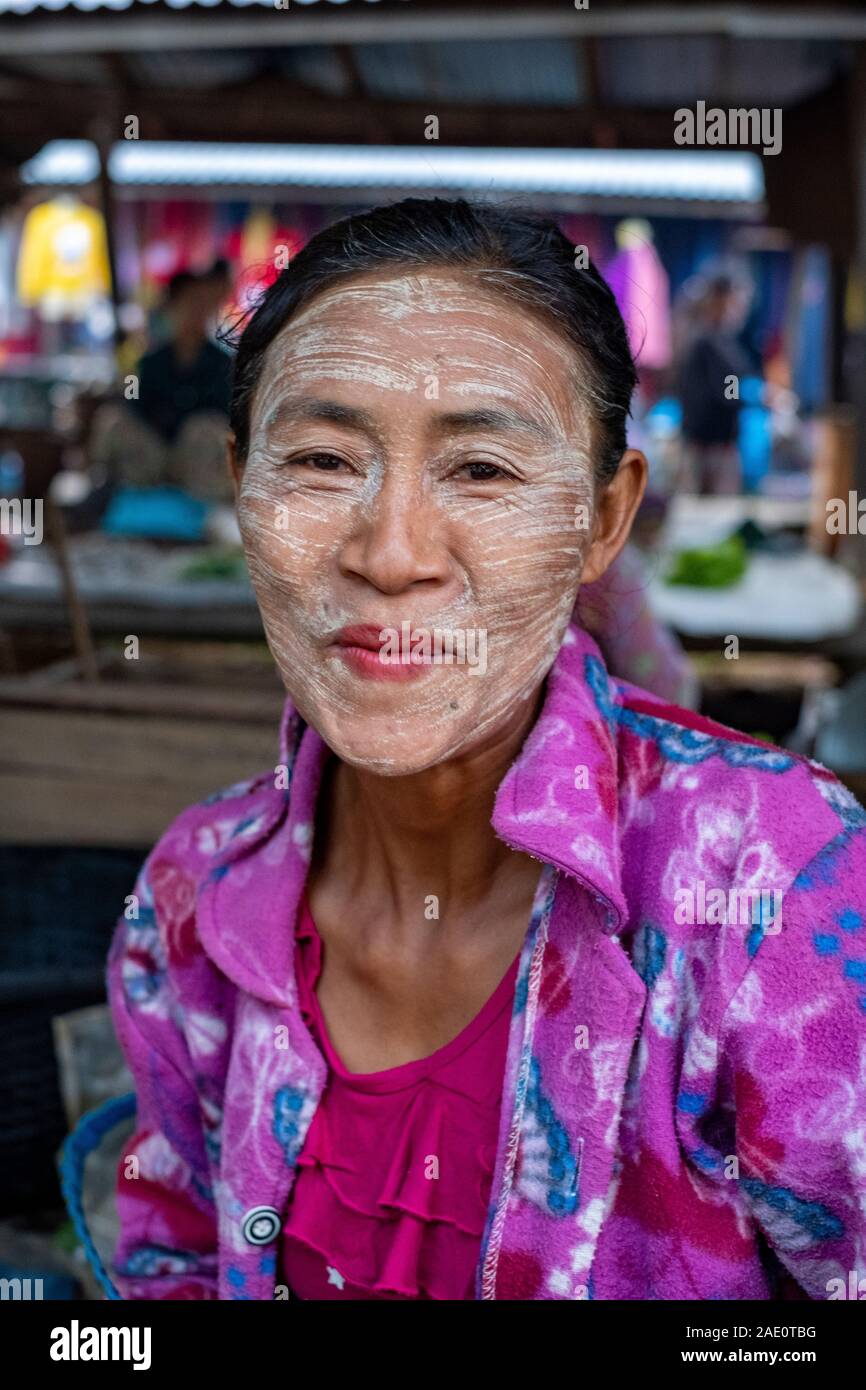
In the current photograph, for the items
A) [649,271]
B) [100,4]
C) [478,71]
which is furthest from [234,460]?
[649,271]

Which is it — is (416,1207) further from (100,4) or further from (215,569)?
(100,4)

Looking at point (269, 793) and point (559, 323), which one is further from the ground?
point (559, 323)

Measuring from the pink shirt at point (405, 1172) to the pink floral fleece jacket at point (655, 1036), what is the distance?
4 cm

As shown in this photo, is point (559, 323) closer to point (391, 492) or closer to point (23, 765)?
point (391, 492)

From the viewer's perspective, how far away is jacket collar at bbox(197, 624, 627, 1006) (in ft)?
4.20

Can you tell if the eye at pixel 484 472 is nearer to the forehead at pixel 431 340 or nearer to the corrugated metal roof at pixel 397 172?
the forehead at pixel 431 340

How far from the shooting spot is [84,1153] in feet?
5.99

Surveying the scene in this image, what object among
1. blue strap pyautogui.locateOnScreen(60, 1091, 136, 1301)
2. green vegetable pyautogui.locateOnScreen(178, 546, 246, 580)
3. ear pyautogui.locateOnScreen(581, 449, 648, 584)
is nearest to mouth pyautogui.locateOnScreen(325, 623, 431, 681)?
ear pyautogui.locateOnScreen(581, 449, 648, 584)

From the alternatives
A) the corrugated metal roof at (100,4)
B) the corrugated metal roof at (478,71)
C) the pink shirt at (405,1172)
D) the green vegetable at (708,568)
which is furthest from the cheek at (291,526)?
the corrugated metal roof at (478,71)

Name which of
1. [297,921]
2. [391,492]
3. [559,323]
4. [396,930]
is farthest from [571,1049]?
[559,323]

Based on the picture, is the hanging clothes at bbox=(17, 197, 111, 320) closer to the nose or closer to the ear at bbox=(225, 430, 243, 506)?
the ear at bbox=(225, 430, 243, 506)

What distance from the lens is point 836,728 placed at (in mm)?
3238

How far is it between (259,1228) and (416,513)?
838mm

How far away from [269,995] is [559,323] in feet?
2.65
